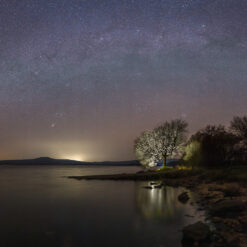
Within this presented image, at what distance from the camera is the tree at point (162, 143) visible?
191ft

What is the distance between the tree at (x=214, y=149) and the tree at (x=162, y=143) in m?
7.37

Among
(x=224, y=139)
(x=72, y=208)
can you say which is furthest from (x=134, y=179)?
(x=72, y=208)

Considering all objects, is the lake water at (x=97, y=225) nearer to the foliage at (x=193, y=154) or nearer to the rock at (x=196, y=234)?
the rock at (x=196, y=234)

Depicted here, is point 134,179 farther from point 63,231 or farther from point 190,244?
point 190,244

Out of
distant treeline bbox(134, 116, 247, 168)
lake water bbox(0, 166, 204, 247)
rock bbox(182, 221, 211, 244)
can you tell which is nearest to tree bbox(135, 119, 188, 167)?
distant treeline bbox(134, 116, 247, 168)

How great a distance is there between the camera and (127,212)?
62.0 feet

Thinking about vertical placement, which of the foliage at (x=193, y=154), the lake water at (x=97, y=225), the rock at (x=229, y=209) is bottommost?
the lake water at (x=97, y=225)

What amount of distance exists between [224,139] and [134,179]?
23103mm

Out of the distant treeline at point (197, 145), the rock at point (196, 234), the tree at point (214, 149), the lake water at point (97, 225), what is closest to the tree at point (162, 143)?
the distant treeline at point (197, 145)

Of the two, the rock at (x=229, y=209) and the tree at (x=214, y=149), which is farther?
the tree at (x=214, y=149)

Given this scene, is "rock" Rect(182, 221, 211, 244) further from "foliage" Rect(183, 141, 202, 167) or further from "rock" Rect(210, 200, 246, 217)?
"foliage" Rect(183, 141, 202, 167)

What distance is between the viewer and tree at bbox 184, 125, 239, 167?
1925 inches

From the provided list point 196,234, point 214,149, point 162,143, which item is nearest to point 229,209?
point 196,234

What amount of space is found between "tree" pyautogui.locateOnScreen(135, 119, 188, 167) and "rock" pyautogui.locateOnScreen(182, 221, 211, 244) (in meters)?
47.9
